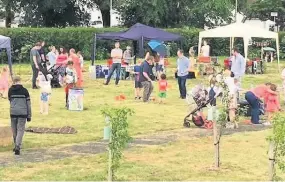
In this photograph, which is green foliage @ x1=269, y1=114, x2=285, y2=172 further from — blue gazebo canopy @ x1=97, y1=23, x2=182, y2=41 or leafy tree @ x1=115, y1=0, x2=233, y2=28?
leafy tree @ x1=115, y1=0, x2=233, y2=28

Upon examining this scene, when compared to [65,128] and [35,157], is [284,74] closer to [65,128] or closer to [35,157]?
[65,128]

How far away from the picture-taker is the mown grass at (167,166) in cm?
1052

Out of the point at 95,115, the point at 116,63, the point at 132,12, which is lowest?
the point at 95,115

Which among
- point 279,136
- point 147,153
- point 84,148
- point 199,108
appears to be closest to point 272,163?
point 279,136

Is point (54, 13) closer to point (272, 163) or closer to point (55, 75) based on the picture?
point (55, 75)

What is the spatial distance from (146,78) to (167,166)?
9.26 m

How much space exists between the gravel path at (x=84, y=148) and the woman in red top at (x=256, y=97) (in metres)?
1.22

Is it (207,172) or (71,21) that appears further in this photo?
(71,21)

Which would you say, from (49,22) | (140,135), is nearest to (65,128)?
(140,135)

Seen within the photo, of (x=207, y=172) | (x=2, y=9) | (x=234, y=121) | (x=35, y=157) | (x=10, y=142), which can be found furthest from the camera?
(x=2, y=9)

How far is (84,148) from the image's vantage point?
13031mm

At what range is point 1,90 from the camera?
21828 millimetres

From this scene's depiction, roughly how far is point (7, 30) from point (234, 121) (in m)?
26.4

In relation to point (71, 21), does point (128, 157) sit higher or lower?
lower
